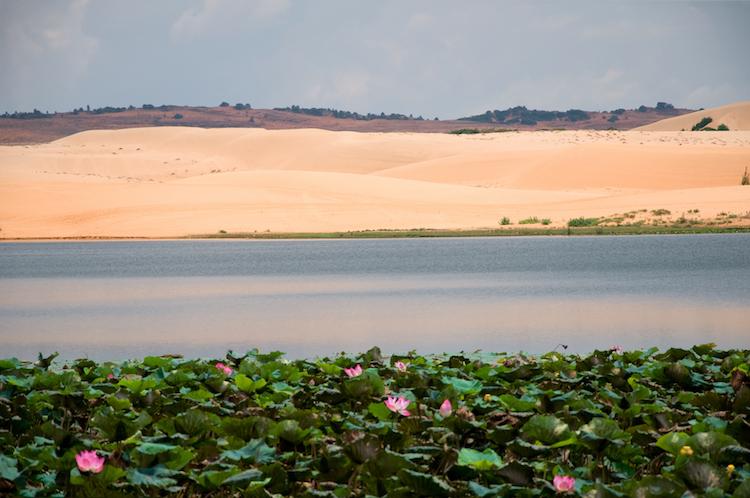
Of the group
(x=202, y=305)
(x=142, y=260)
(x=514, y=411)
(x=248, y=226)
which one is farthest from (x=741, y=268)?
(x=248, y=226)

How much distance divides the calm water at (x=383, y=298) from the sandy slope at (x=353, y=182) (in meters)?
12.1

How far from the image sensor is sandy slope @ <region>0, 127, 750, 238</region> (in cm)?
4862

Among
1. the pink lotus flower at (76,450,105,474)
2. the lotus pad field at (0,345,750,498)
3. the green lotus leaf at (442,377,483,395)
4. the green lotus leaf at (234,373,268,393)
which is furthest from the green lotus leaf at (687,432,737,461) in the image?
the green lotus leaf at (234,373,268,393)

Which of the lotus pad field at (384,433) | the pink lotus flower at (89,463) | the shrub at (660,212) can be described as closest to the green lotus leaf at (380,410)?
the lotus pad field at (384,433)

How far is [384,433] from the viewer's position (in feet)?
18.2

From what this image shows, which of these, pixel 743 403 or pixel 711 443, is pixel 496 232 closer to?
pixel 743 403

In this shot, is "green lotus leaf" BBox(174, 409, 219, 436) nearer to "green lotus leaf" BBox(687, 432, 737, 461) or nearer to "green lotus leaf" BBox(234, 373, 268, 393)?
"green lotus leaf" BBox(234, 373, 268, 393)

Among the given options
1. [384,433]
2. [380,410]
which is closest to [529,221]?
[380,410]

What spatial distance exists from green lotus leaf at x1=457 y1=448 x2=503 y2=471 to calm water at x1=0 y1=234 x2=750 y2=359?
8.21 m

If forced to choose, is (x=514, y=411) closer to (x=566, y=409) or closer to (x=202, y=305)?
(x=566, y=409)

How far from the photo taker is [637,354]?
29.0 ft

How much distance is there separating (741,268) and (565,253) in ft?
23.3

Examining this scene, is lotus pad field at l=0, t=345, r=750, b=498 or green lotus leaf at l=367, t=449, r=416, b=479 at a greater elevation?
green lotus leaf at l=367, t=449, r=416, b=479

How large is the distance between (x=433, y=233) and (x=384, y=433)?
123 ft
